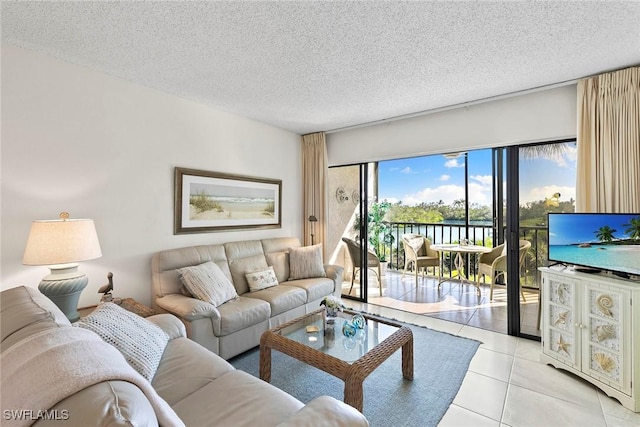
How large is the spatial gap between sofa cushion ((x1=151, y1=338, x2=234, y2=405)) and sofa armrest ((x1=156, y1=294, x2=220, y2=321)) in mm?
461

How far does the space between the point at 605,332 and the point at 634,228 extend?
790 millimetres

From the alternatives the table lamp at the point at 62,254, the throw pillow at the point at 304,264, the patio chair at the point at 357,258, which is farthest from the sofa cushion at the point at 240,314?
the patio chair at the point at 357,258

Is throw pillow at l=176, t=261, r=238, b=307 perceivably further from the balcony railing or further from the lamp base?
the balcony railing

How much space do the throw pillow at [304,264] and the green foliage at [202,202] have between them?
1.14 m

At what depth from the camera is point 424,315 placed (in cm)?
371

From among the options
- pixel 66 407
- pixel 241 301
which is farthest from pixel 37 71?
pixel 66 407

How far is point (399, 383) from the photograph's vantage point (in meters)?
2.24

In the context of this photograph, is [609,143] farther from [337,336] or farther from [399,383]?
[337,336]

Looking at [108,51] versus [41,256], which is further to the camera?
[108,51]

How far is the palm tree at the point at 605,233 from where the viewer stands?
2.19m

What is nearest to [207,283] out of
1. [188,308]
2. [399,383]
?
[188,308]

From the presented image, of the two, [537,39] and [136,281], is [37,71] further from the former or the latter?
[537,39]

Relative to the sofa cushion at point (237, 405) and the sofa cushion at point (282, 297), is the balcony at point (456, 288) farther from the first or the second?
the sofa cushion at point (237, 405)

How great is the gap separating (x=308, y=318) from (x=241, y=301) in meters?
0.72
